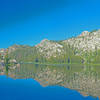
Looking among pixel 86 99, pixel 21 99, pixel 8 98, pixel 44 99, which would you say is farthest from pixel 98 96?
pixel 8 98

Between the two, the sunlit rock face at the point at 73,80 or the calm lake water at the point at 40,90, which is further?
the sunlit rock face at the point at 73,80

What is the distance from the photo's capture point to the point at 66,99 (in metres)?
41.8

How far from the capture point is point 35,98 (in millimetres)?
42531

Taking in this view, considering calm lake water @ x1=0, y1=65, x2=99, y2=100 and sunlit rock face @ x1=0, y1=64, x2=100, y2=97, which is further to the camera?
sunlit rock face @ x1=0, y1=64, x2=100, y2=97

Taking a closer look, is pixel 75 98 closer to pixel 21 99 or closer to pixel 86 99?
pixel 86 99

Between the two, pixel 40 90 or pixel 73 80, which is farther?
pixel 73 80

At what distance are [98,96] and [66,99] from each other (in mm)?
9466

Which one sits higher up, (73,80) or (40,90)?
(73,80)

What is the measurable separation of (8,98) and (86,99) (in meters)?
20.7

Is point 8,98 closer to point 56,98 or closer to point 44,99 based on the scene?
point 44,99

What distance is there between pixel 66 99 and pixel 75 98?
275cm

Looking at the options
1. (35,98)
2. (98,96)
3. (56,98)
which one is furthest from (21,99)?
(98,96)

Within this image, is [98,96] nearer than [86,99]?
No

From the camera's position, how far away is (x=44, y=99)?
41.8 metres
